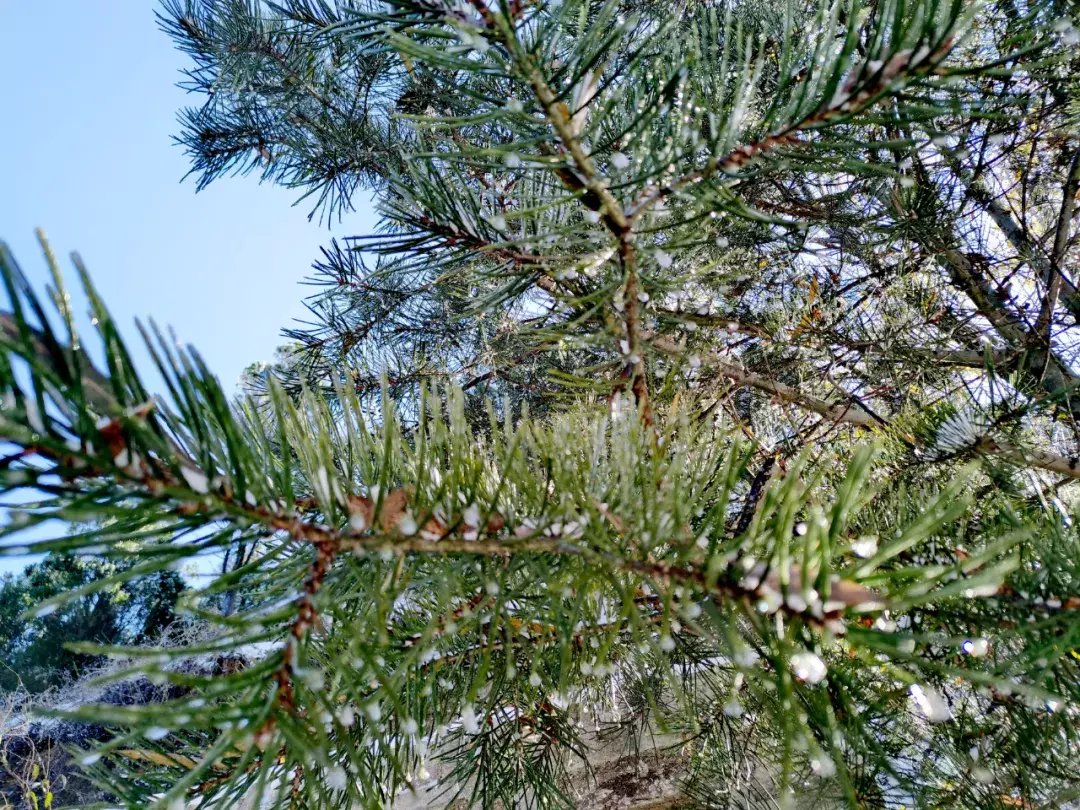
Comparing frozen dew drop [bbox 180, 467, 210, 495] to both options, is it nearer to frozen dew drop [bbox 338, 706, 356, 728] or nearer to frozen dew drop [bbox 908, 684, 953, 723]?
frozen dew drop [bbox 338, 706, 356, 728]

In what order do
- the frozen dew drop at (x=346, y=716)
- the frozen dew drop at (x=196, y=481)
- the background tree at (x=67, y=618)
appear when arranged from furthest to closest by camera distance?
the background tree at (x=67, y=618), the frozen dew drop at (x=346, y=716), the frozen dew drop at (x=196, y=481)

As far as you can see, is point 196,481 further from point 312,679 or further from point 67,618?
point 67,618

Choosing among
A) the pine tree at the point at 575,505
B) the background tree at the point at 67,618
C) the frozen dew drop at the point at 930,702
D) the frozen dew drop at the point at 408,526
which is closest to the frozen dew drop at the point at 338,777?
the pine tree at the point at 575,505

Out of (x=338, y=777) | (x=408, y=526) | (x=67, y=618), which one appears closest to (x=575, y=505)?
(x=408, y=526)

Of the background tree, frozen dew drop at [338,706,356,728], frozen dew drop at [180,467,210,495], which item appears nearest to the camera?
frozen dew drop at [180,467,210,495]

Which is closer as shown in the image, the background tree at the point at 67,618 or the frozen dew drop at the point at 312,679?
the frozen dew drop at the point at 312,679

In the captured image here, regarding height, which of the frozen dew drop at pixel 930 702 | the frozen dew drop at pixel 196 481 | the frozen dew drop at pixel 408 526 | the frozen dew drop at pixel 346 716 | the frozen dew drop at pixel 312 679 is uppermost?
the frozen dew drop at pixel 196 481

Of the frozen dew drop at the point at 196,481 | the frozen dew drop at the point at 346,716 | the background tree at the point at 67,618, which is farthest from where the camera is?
the background tree at the point at 67,618

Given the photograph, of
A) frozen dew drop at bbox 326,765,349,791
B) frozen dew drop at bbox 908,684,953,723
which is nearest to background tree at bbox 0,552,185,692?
frozen dew drop at bbox 326,765,349,791

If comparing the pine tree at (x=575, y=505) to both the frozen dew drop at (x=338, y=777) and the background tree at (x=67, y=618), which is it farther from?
the background tree at (x=67, y=618)

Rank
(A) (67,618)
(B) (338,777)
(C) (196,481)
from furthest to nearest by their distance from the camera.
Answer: (A) (67,618)
(B) (338,777)
(C) (196,481)

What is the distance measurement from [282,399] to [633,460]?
7.6 inches

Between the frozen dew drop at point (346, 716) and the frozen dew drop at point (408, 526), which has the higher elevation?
the frozen dew drop at point (408, 526)

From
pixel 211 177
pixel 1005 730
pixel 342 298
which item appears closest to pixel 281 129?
pixel 211 177
